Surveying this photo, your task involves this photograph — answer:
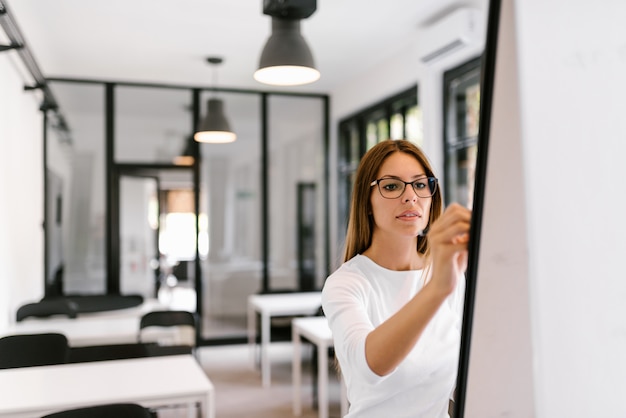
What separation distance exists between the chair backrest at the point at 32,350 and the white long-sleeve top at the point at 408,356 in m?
2.56

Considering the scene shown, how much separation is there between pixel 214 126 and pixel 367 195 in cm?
506

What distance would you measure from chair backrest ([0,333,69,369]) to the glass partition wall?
12.4ft

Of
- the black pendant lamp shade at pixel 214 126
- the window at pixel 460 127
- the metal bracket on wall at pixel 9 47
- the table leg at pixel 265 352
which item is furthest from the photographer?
the black pendant lamp shade at pixel 214 126

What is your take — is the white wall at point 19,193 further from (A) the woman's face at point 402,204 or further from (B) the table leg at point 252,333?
(A) the woman's face at point 402,204

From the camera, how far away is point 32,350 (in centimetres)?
322

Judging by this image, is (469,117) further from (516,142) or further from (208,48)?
(516,142)

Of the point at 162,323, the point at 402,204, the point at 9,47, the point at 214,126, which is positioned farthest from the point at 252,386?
the point at 402,204

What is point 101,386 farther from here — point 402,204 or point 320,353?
point 402,204

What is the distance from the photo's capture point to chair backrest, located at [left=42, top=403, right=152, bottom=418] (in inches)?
72.7

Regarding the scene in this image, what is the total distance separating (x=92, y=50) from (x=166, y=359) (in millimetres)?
3927

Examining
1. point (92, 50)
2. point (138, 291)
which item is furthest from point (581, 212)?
point (138, 291)

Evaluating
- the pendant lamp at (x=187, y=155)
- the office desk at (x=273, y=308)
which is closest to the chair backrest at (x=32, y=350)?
the office desk at (x=273, y=308)

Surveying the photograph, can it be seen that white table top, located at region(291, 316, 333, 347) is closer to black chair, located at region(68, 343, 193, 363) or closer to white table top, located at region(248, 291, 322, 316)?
white table top, located at region(248, 291, 322, 316)

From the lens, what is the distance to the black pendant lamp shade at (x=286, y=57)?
3482 millimetres
